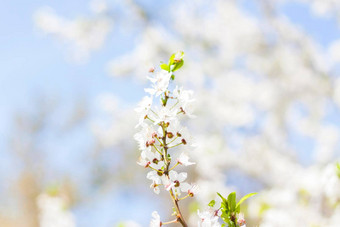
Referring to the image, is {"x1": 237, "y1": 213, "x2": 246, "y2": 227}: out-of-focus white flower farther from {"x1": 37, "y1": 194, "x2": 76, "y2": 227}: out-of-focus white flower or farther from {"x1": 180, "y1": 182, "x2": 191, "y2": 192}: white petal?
{"x1": 37, "y1": 194, "x2": 76, "y2": 227}: out-of-focus white flower

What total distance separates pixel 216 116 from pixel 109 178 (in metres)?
6.38

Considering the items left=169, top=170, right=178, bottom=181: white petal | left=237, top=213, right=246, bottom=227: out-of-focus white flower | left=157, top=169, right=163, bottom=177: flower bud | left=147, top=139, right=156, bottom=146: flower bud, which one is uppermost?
left=147, top=139, right=156, bottom=146: flower bud

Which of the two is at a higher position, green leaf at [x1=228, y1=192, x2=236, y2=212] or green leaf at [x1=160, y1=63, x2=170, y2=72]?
green leaf at [x1=160, y1=63, x2=170, y2=72]

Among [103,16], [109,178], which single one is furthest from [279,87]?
[109,178]

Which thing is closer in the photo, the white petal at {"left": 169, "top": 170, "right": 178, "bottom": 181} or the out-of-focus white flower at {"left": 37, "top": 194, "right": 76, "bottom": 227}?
the white petal at {"left": 169, "top": 170, "right": 178, "bottom": 181}

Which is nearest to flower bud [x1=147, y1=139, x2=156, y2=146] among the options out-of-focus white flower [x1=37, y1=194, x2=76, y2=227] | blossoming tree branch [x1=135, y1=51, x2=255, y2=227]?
blossoming tree branch [x1=135, y1=51, x2=255, y2=227]

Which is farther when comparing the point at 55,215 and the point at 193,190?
the point at 55,215

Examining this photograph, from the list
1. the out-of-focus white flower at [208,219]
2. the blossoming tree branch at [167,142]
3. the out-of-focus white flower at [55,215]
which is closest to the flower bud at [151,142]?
the blossoming tree branch at [167,142]

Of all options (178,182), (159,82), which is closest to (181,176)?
(178,182)

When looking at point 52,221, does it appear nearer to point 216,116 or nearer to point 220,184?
point 220,184

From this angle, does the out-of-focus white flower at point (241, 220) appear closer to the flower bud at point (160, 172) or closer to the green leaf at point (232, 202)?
the green leaf at point (232, 202)

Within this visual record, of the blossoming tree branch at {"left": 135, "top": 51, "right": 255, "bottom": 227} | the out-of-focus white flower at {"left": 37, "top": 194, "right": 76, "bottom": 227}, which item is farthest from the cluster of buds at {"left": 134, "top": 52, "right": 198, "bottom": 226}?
the out-of-focus white flower at {"left": 37, "top": 194, "right": 76, "bottom": 227}

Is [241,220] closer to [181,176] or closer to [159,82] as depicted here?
[181,176]

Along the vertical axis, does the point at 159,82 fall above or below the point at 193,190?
above
